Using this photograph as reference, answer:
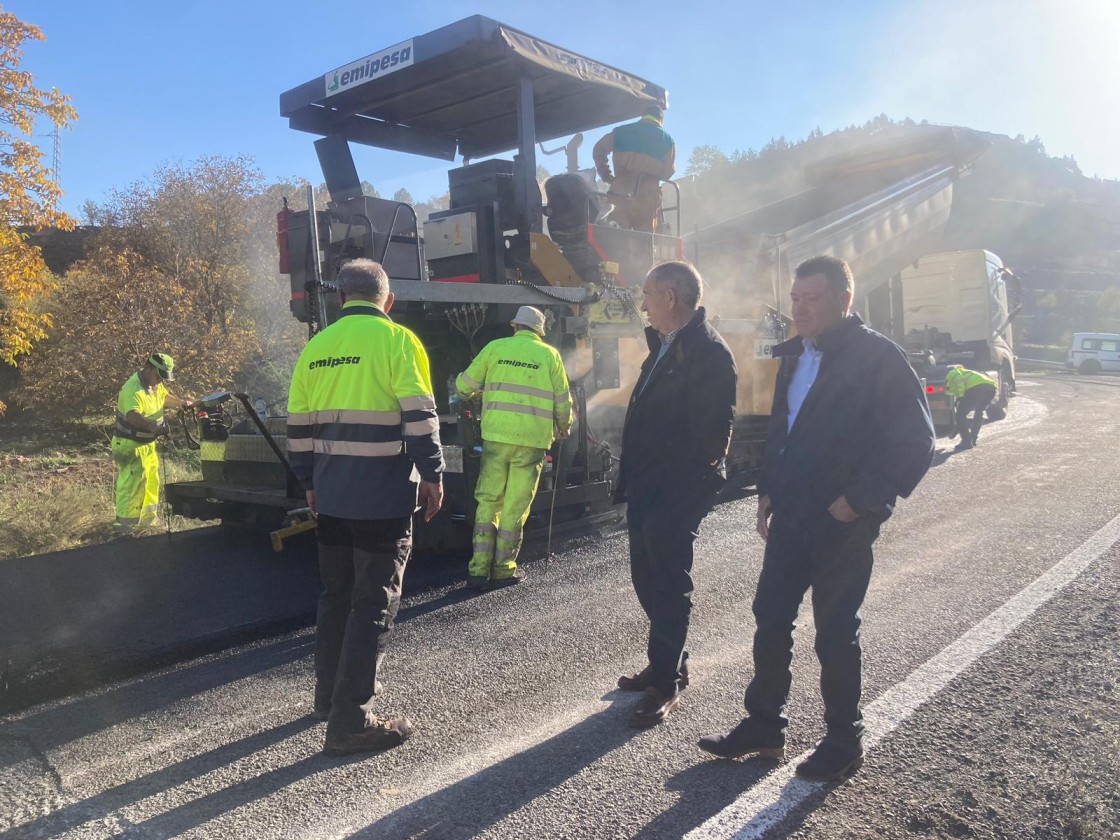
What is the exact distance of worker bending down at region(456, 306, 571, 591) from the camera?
5.12 meters

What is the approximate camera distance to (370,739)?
9.75 feet

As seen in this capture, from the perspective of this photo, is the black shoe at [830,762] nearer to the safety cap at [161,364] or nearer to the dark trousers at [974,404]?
the safety cap at [161,364]

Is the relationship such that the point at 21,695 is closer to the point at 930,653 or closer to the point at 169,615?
the point at 169,615

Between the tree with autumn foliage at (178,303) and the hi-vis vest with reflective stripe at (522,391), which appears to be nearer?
the hi-vis vest with reflective stripe at (522,391)

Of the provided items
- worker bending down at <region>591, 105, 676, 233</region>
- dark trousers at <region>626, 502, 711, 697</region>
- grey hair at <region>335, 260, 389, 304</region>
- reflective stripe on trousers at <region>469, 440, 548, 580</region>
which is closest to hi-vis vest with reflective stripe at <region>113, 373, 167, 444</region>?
reflective stripe on trousers at <region>469, 440, 548, 580</region>

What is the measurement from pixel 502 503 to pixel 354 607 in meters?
2.25

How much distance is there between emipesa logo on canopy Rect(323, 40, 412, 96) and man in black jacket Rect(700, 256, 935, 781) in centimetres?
424

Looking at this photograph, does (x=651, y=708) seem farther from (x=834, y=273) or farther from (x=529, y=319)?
(x=529, y=319)

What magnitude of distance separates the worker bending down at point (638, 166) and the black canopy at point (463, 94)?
167mm

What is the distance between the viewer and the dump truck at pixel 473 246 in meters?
5.73

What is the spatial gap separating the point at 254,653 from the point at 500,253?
3.71 meters

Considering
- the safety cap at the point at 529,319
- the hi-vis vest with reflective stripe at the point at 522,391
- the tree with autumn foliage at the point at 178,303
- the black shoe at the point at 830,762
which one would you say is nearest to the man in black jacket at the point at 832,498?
the black shoe at the point at 830,762

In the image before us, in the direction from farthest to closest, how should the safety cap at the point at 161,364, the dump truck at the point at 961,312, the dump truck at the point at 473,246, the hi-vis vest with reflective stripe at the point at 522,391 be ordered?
the dump truck at the point at 961,312
the safety cap at the point at 161,364
the dump truck at the point at 473,246
the hi-vis vest with reflective stripe at the point at 522,391

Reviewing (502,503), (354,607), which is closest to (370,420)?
(354,607)
